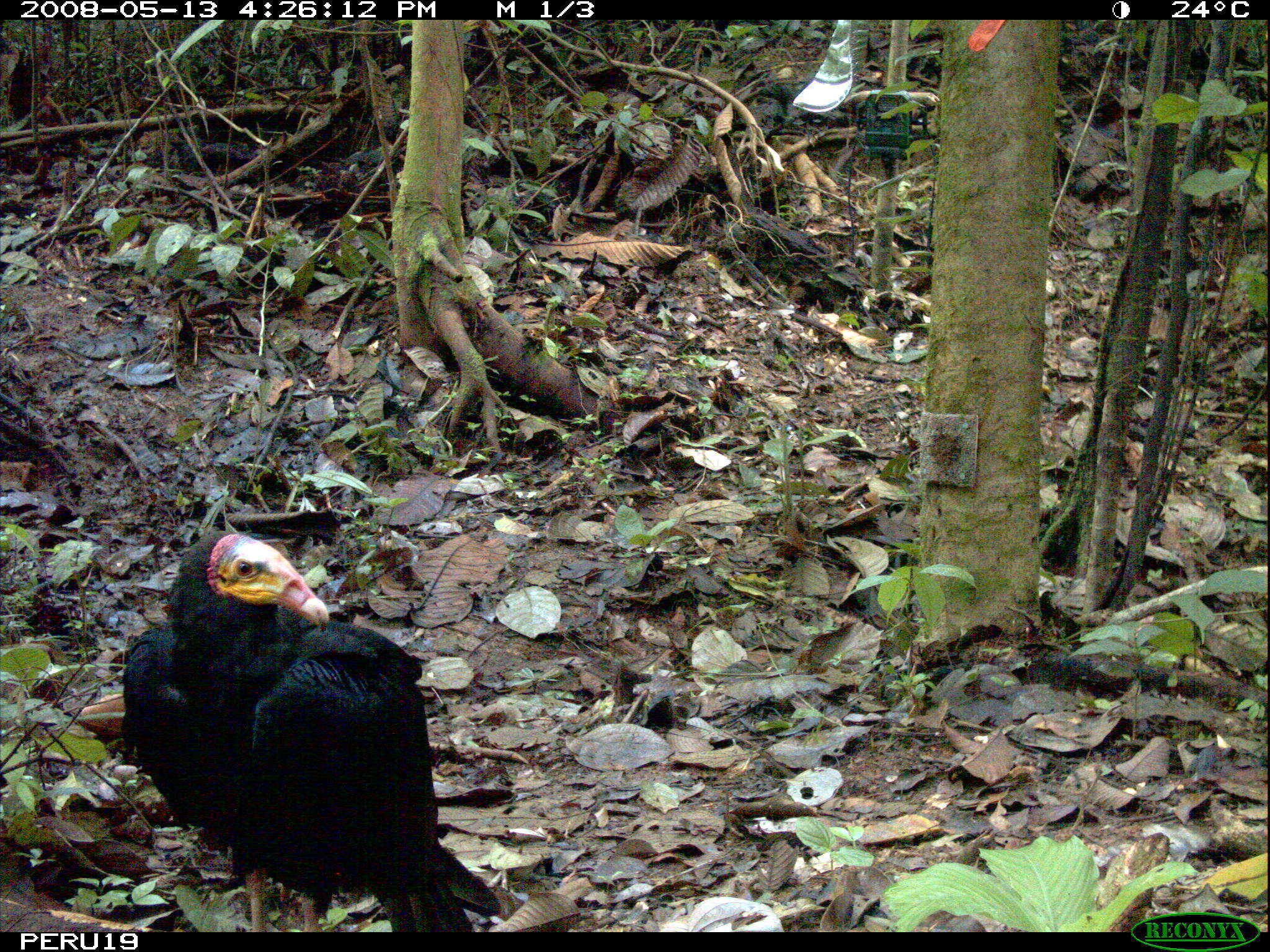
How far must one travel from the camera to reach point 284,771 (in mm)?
2357

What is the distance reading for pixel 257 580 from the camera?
8.29 ft

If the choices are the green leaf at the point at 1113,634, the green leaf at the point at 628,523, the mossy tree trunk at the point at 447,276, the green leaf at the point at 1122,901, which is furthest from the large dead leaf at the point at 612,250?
the green leaf at the point at 1122,901

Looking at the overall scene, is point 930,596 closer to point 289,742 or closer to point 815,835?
point 815,835

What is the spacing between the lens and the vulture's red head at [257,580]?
8.27 feet

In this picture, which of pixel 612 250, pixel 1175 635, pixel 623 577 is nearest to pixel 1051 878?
pixel 1175 635

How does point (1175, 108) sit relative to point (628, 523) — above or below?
above

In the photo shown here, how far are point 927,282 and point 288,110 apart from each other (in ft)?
15.9

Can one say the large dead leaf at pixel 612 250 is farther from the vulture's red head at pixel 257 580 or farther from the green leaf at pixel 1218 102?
the green leaf at pixel 1218 102

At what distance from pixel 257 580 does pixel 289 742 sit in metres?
0.42

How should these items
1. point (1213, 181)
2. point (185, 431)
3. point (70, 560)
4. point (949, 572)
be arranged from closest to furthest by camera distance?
point (1213, 181)
point (949, 572)
point (70, 560)
point (185, 431)

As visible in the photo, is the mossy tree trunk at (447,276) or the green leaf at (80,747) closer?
the green leaf at (80,747)

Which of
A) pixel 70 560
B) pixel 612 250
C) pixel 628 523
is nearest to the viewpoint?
pixel 70 560
